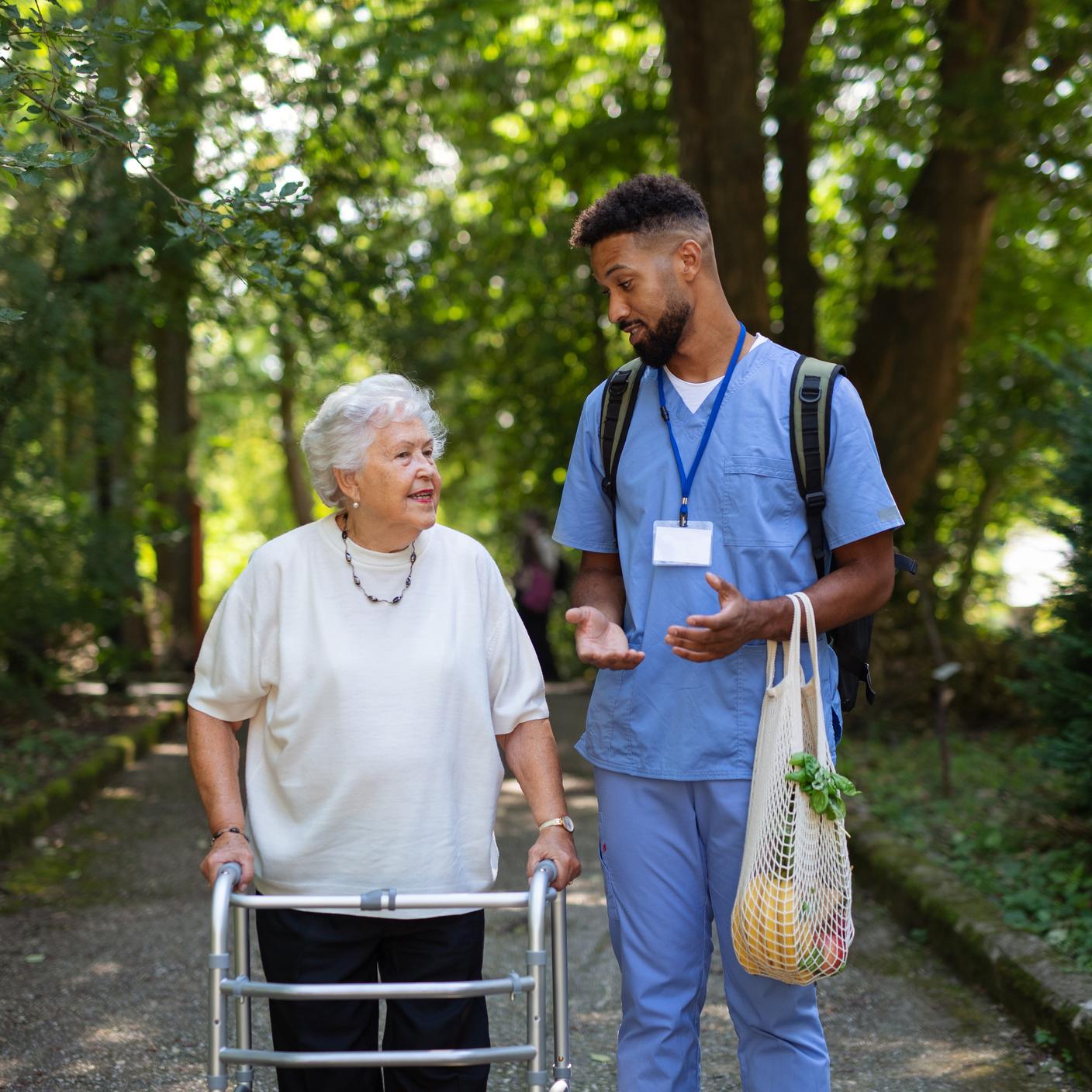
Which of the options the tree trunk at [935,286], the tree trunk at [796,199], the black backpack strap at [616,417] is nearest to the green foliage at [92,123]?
the black backpack strap at [616,417]

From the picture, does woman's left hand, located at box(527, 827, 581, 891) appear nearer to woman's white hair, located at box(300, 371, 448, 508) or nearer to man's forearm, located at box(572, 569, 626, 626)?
man's forearm, located at box(572, 569, 626, 626)

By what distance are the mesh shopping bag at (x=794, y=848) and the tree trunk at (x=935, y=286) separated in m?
6.70

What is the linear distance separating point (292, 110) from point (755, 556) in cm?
718

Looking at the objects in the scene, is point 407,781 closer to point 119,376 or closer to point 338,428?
point 338,428

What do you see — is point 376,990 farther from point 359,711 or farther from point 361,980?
point 359,711

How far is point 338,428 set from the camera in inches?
109

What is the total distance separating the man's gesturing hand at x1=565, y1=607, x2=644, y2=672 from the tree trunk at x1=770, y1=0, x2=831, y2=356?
21.9 ft

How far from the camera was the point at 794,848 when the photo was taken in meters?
2.54

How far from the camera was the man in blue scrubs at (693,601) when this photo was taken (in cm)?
273

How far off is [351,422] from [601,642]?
0.69m

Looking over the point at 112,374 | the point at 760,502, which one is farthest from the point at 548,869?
the point at 112,374

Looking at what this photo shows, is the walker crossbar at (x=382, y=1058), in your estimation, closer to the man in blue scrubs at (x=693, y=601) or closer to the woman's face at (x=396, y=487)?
the man in blue scrubs at (x=693, y=601)

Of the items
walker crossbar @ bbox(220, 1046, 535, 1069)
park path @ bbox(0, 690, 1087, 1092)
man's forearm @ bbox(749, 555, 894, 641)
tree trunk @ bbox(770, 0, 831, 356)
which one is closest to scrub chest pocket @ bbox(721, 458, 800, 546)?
man's forearm @ bbox(749, 555, 894, 641)

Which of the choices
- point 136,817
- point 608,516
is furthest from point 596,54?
point 608,516
